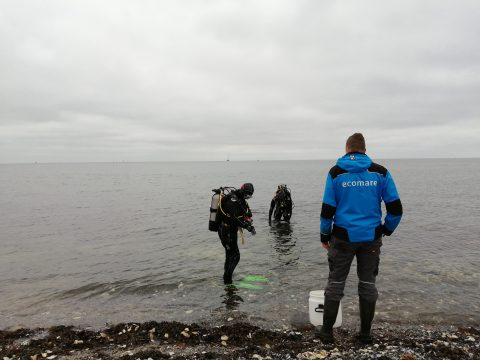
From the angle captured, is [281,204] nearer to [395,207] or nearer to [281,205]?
[281,205]

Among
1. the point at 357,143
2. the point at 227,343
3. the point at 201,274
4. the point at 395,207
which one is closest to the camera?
the point at 395,207

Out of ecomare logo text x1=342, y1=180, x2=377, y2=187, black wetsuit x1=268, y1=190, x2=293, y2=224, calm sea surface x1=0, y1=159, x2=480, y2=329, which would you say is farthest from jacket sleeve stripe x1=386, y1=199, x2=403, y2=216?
black wetsuit x1=268, y1=190, x2=293, y2=224

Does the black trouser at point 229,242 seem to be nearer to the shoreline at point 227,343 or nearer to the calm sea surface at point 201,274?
the calm sea surface at point 201,274

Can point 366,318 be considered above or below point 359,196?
below

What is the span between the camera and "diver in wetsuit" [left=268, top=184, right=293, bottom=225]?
20.0 meters

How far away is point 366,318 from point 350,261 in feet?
3.77

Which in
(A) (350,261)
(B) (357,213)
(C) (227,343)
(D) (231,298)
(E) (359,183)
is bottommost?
(D) (231,298)

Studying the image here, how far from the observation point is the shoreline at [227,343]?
18.6ft

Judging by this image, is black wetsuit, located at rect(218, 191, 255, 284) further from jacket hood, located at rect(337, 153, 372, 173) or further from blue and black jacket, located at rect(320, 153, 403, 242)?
jacket hood, located at rect(337, 153, 372, 173)

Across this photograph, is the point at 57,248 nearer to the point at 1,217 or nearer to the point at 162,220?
the point at 162,220

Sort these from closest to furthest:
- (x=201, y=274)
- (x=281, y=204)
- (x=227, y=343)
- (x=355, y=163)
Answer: (x=355, y=163) < (x=227, y=343) < (x=201, y=274) < (x=281, y=204)

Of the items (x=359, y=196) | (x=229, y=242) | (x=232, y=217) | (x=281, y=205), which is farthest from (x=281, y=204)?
(x=359, y=196)

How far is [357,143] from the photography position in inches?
218

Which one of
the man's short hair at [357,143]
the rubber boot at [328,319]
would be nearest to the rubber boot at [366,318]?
the rubber boot at [328,319]
